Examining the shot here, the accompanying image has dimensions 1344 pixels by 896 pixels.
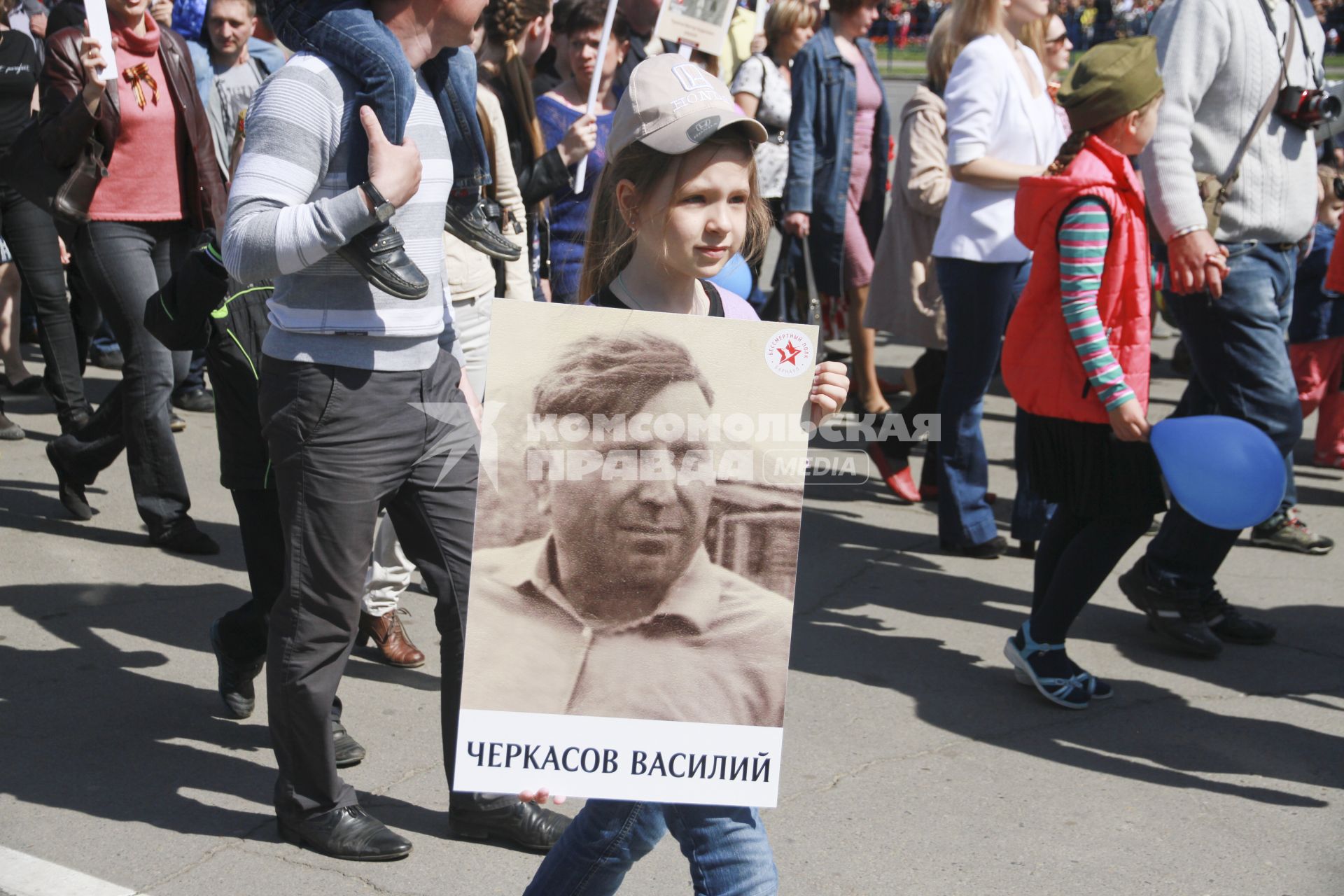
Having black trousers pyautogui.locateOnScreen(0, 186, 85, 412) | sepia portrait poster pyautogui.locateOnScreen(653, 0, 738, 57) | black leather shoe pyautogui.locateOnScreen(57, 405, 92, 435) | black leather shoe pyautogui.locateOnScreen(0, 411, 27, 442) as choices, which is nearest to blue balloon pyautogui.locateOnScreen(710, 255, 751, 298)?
sepia portrait poster pyautogui.locateOnScreen(653, 0, 738, 57)

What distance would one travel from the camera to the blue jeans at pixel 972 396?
5.41m

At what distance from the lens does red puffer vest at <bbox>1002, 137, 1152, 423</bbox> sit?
4.09m

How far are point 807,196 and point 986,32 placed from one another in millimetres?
1858

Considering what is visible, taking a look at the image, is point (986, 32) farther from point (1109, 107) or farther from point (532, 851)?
point (532, 851)

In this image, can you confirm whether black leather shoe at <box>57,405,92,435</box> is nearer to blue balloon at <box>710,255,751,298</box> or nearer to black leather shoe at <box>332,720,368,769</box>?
black leather shoe at <box>332,720,368,769</box>

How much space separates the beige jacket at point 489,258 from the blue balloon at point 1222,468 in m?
1.95

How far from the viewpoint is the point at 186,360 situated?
19.0 ft

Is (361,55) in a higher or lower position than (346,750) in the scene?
higher

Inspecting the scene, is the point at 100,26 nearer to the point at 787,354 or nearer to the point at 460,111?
the point at 460,111

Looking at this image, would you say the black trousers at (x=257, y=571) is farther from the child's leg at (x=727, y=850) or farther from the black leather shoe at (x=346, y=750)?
the child's leg at (x=727, y=850)

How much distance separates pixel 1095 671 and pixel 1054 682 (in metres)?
0.39

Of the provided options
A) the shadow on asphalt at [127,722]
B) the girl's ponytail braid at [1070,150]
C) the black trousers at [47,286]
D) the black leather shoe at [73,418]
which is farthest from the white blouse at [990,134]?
the black trousers at [47,286]


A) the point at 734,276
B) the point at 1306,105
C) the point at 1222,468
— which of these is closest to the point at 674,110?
the point at 734,276

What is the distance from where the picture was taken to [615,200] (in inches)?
98.1
